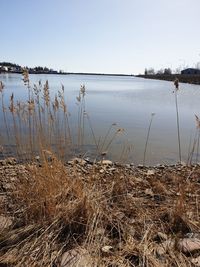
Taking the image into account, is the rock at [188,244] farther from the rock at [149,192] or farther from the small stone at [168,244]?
the rock at [149,192]

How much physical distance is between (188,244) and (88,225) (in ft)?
3.00

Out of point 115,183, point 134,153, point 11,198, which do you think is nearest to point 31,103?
point 11,198

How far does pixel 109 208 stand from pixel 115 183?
2.20ft

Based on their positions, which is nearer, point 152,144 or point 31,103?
point 31,103

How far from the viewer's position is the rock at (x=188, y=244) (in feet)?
9.52

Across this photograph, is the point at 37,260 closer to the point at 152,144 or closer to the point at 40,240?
the point at 40,240

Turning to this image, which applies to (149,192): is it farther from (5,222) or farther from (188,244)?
(5,222)


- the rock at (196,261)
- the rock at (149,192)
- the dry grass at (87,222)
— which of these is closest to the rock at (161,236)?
the dry grass at (87,222)

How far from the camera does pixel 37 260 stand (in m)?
2.74

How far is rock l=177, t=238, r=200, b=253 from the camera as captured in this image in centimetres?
290

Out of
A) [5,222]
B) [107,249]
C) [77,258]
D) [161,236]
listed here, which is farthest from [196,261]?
[5,222]

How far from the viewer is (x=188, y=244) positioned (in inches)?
116

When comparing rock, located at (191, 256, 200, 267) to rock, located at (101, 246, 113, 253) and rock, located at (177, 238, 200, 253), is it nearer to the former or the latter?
rock, located at (177, 238, 200, 253)

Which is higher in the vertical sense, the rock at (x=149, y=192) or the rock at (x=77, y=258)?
the rock at (x=77, y=258)
